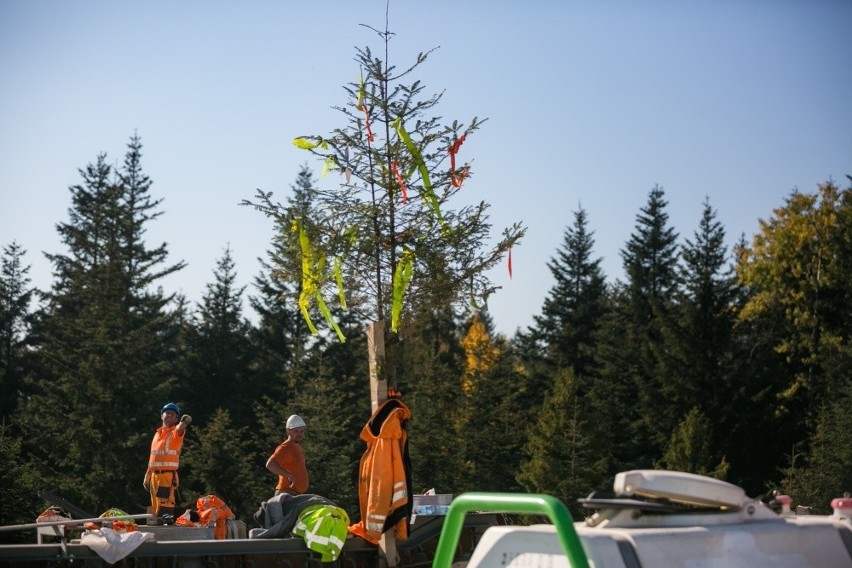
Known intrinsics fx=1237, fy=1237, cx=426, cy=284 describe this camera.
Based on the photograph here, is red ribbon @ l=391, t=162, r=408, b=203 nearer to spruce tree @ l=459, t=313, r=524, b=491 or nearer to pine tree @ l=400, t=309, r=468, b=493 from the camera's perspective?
pine tree @ l=400, t=309, r=468, b=493

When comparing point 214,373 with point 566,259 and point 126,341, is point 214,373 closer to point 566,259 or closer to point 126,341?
point 126,341

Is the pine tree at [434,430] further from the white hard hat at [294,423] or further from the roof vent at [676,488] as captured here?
the roof vent at [676,488]

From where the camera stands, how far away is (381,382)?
13.0 metres

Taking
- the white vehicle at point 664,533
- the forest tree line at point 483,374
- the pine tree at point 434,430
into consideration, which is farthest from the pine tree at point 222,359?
the white vehicle at point 664,533

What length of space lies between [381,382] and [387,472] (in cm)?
94

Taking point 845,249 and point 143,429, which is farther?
point 845,249

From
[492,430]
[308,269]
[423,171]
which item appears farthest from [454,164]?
[492,430]

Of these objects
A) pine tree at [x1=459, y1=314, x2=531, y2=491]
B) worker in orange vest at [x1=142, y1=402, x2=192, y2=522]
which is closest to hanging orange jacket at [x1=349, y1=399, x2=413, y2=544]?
worker in orange vest at [x1=142, y1=402, x2=192, y2=522]

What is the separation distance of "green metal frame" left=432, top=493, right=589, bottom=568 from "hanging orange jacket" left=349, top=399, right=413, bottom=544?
798 cm

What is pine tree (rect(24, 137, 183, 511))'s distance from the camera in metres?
43.9

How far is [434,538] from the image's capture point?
13531 millimetres

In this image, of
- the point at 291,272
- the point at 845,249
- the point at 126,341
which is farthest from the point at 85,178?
the point at 291,272

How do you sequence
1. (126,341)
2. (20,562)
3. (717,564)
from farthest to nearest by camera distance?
(126,341)
(20,562)
(717,564)

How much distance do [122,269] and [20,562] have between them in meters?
41.8
